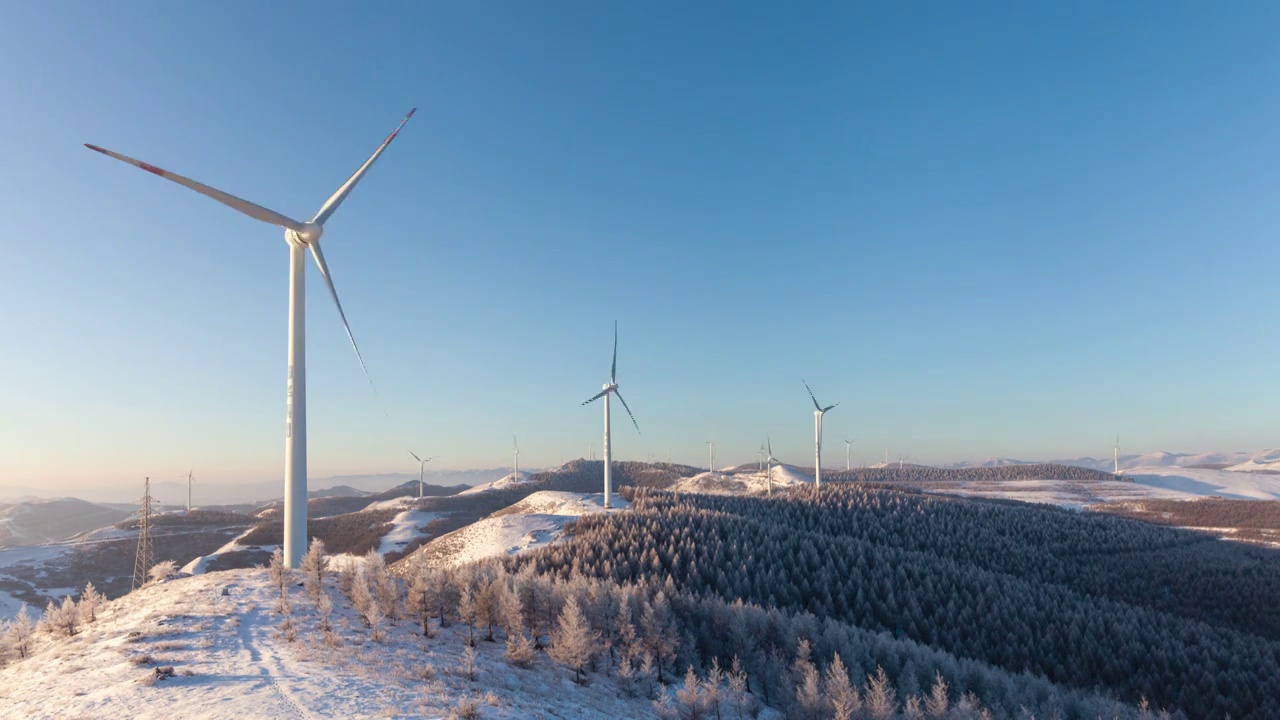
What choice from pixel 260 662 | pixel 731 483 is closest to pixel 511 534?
pixel 260 662

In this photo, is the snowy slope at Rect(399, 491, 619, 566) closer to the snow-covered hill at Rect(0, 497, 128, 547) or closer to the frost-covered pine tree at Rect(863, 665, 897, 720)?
the frost-covered pine tree at Rect(863, 665, 897, 720)

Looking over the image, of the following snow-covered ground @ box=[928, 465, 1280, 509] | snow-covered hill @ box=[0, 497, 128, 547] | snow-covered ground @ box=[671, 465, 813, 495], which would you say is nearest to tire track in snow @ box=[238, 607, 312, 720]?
snow-covered ground @ box=[671, 465, 813, 495]

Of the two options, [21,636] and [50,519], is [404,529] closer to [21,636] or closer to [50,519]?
[21,636]

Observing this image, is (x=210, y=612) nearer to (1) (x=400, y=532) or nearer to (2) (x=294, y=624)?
(2) (x=294, y=624)

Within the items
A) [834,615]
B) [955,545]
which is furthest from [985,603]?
[955,545]

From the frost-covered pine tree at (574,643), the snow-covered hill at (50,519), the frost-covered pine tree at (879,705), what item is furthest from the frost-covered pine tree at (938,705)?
the snow-covered hill at (50,519)

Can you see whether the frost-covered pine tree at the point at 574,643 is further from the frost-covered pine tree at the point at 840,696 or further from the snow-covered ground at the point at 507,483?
the snow-covered ground at the point at 507,483
